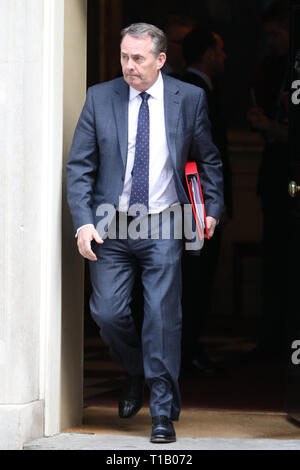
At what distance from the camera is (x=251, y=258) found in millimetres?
11125

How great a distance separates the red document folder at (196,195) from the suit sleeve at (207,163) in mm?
67

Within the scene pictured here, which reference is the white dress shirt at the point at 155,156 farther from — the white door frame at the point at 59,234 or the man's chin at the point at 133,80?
the white door frame at the point at 59,234

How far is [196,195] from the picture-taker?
4938mm

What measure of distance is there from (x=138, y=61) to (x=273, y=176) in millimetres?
3320

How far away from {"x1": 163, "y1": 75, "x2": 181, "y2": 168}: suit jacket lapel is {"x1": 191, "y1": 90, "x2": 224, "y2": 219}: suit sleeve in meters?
0.13

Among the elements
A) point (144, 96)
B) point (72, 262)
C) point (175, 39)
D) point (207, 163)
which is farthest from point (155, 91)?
point (175, 39)

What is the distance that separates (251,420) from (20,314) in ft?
4.84

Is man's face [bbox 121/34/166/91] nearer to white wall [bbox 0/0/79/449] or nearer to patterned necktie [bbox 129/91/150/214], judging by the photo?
patterned necktie [bbox 129/91/150/214]

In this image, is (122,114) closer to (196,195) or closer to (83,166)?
(83,166)

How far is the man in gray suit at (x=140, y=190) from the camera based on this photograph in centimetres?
483

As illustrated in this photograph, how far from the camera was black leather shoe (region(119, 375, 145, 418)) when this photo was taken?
17.0 ft

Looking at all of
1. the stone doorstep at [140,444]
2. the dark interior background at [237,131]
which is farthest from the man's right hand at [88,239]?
the dark interior background at [237,131]

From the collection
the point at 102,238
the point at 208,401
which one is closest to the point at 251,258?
the point at 208,401
